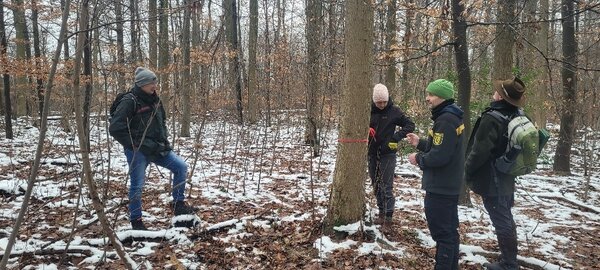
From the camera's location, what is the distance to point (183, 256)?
379 cm

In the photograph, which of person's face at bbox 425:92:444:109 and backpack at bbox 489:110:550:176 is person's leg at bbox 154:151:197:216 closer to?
person's face at bbox 425:92:444:109

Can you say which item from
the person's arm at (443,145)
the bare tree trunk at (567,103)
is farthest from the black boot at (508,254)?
the bare tree trunk at (567,103)

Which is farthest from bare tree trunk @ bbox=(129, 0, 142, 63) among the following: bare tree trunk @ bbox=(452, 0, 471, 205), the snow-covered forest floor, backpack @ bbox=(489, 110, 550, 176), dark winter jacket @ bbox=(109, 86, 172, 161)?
bare tree trunk @ bbox=(452, 0, 471, 205)

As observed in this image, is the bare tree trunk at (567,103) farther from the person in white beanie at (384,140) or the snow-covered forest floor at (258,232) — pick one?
the person in white beanie at (384,140)

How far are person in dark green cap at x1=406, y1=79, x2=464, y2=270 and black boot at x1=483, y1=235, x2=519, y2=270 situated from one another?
0.55m

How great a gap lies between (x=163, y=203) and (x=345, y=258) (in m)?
2.94

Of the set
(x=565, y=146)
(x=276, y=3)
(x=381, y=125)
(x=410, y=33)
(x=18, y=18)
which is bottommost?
(x=565, y=146)

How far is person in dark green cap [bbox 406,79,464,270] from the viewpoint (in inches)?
126

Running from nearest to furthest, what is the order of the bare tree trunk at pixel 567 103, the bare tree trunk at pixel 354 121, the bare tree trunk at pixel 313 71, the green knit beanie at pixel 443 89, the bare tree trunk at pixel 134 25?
1. the bare tree trunk at pixel 134 25
2. the green knit beanie at pixel 443 89
3. the bare tree trunk at pixel 354 121
4. the bare tree trunk at pixel 567 103
5. the bare tree trunk at pixel 313 71

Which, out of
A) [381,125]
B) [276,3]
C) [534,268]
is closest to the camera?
[534,268]

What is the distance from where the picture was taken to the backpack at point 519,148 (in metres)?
3.33

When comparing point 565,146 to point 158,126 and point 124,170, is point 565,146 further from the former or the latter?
point 124,170

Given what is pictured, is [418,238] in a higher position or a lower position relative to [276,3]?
lower

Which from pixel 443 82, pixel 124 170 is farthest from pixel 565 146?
pixel 124 170
